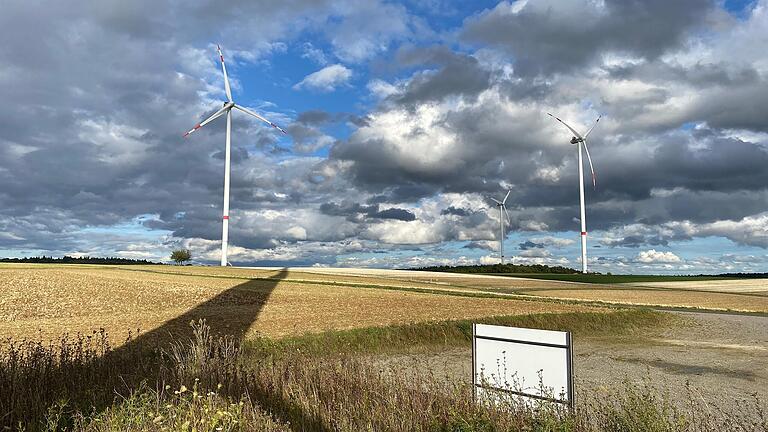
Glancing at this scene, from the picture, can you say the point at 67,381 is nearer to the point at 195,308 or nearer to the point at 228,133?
the point at 195,308

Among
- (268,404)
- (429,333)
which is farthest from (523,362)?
(429,333)

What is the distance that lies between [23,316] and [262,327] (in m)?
12.1

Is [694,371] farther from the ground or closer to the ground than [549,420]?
closer to the ground

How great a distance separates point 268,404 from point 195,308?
66.5 feet

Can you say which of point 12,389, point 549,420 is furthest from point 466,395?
point 12,389

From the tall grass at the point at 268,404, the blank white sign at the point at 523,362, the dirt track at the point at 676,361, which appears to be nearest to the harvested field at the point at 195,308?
the dirt track at the point at 676,361

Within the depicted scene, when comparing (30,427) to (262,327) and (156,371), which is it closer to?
(156,371)

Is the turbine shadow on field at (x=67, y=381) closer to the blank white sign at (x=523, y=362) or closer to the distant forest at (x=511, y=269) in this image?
the blank white sign at (x=523, y=362)

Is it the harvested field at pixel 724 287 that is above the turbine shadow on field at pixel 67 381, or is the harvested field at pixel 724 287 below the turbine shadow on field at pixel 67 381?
below

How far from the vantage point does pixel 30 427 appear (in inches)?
352

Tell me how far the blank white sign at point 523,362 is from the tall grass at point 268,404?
10.7 inches

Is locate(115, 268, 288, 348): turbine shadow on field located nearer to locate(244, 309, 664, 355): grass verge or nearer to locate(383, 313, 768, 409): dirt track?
locate(244, 309, 664, 355): grass verge

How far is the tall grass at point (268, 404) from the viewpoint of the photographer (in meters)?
8.31

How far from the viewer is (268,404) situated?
1052 centimetres
